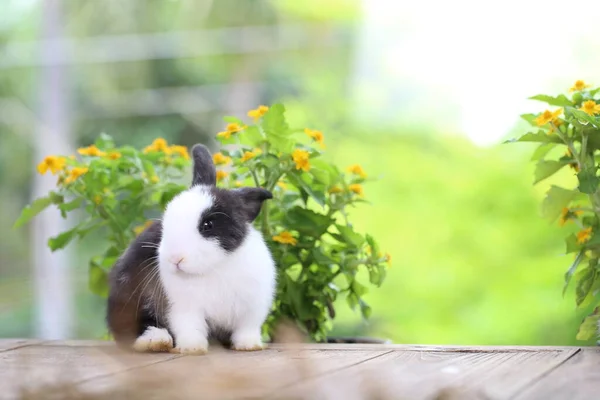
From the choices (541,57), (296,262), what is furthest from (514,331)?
(296,262)

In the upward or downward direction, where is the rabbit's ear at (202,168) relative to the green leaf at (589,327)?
upward

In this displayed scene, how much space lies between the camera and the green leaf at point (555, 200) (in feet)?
4.93

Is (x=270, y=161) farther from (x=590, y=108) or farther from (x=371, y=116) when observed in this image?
(x=371, y=116)

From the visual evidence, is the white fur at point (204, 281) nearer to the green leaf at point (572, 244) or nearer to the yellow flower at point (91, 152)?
the yellow flower at point (91, 152)

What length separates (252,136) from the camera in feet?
5.27

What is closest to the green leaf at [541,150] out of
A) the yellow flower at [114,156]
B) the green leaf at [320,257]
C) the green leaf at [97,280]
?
the green leaf at [320,257]

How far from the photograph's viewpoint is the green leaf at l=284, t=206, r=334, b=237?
1.65 meters

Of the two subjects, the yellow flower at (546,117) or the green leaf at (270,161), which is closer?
the yellow flower at (546,117)

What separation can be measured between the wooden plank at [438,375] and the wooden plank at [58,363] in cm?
31

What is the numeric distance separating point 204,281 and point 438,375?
47 centimetres

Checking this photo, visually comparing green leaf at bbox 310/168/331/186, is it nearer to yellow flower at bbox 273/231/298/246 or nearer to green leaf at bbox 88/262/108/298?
yellow flower at bbox 273/231/298/246

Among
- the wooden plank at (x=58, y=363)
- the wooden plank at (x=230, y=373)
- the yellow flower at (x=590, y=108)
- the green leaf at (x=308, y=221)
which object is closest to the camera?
the wooden plank at (x=230, y=373)

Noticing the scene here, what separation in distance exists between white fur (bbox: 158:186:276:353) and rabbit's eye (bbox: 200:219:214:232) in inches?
0.5

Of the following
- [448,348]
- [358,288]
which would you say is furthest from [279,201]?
[448,348]
